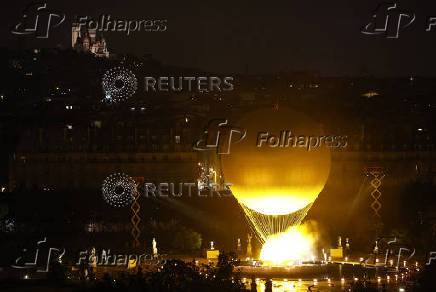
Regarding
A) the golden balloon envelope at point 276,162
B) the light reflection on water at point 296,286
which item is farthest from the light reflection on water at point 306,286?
the golden balloon envelope at point 276,162

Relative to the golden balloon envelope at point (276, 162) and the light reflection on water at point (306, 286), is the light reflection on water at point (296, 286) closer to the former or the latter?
the light reflection on water at point (306, 286)

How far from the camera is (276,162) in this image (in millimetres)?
31453

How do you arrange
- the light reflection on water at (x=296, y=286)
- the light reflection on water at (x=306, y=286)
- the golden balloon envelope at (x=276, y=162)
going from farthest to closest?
1. the golden balloon envelope at (x=276, y=162)
2. the light reflection on water at (x=296, y=286)
3. the light reflection on water at (x=306, y=286)

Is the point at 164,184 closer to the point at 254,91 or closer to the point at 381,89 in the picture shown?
the point at 254,91

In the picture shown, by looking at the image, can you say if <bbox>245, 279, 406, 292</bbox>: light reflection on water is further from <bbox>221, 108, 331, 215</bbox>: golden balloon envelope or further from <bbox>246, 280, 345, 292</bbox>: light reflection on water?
<bbox>221, 108, 331, 215</bbox>: golden balloon envelope

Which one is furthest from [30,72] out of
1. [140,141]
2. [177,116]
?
[140,141]

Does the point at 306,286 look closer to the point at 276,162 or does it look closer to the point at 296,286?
the point at 296,286

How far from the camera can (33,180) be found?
59625 mm

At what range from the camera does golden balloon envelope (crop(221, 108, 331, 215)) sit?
3136cm

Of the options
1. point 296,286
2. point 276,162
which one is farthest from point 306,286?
point 276,162

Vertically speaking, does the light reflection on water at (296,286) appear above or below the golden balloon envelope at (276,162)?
below

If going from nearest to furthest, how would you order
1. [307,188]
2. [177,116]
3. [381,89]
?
[307,188] → [177,116] → [381,89]

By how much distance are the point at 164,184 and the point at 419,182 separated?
1531cm

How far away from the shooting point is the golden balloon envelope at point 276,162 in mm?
31359
